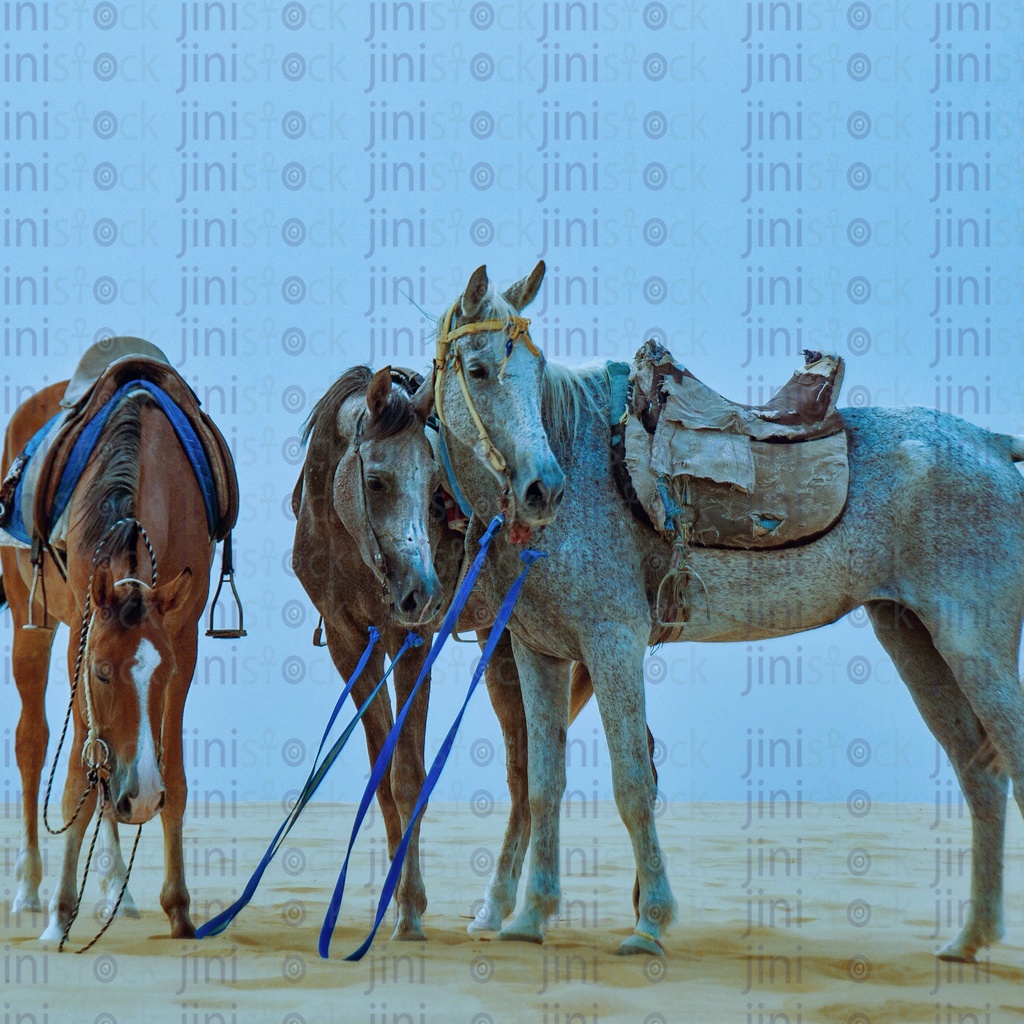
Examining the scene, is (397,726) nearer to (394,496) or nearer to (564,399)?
(394,496)

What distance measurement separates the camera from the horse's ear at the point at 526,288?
5070 millimetres

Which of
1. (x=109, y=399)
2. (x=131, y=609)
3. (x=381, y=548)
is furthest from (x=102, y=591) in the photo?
(x=109, y=399)

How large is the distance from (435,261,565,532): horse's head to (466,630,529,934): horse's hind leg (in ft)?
4.72

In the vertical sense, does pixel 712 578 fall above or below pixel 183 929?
above

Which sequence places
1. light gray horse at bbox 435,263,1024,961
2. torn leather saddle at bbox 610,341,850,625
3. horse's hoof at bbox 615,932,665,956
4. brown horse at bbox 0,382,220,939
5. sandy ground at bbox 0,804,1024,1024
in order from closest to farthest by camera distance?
sandy ground at bbox 0,804,1024,1024 < brown horse at bbox 0,382,220,939 < horse's hoof at bbox 615,932,665,956 < light gray horse at bbox 435,263,1024,961 < torn leather saddle at bbox 610,341,850,625

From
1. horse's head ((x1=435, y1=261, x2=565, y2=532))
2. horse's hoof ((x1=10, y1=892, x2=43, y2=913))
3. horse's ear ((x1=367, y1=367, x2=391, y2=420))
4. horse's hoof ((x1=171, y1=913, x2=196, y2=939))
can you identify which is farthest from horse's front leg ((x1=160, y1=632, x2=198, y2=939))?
horse's head ((x1=435, y1=261, x2=565, y2=532))

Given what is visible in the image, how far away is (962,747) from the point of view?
534 cm

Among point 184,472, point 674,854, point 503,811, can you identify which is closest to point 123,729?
point 184,472

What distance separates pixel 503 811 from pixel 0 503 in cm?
948

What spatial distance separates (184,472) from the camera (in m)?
5.64

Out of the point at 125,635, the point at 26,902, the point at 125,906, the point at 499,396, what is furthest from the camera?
the point at 26,902

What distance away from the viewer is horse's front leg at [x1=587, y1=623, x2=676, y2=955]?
4.75m

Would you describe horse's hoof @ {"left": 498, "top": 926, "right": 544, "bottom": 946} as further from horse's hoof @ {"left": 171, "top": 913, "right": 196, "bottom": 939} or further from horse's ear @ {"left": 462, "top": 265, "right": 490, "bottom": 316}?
horse's ear @ {"left": 462, "top": 265, "right": 490, "bottom": 316}

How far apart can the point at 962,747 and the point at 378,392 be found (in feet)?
9.19
